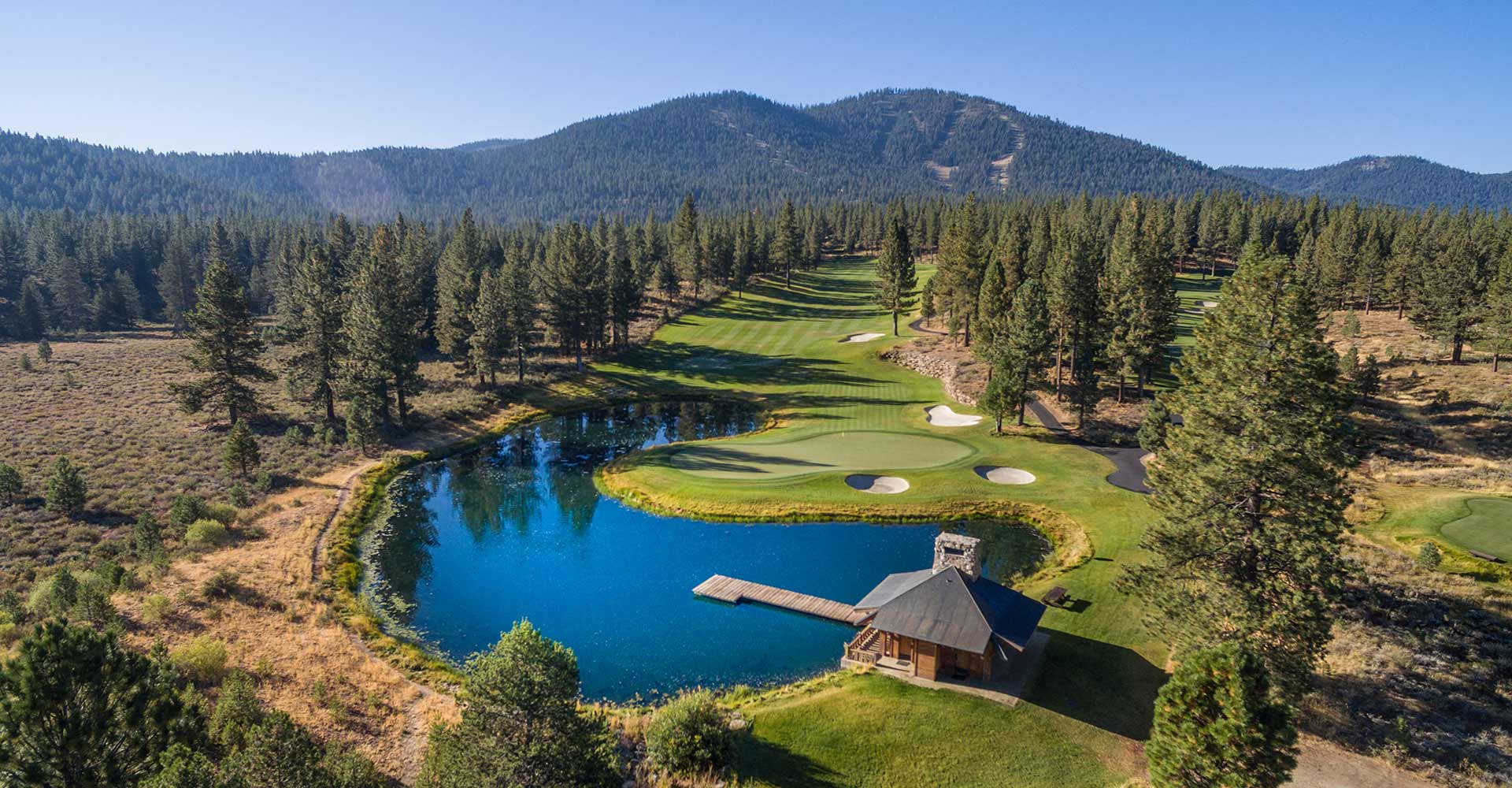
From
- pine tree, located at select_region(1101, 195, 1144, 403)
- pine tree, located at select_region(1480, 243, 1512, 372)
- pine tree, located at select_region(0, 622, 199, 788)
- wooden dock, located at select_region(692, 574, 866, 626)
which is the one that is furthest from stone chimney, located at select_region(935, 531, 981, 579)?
pine tree, located at select_region(1480, 243, 1512, 372)

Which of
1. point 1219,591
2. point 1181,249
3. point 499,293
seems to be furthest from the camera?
point 1181,249

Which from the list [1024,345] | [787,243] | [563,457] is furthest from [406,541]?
[787,243]

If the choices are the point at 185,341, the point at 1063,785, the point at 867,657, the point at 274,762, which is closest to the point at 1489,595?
the point at 1063,785

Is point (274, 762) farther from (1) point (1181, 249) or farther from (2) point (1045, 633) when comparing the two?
(1) point (1181, 249)

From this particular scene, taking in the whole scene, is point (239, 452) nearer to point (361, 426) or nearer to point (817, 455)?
point (361, 426)

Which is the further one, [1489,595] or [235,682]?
[1489,595]

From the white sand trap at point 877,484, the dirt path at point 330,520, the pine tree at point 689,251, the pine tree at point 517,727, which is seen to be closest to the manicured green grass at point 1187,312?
the white sand trap at point 877,484

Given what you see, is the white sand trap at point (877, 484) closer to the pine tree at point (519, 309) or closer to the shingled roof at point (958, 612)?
the shingled roof at point (958, 612)

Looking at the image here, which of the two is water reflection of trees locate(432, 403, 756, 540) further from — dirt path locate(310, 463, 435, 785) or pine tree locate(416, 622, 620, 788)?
pine tree locate(416, 622, 620, 788)
